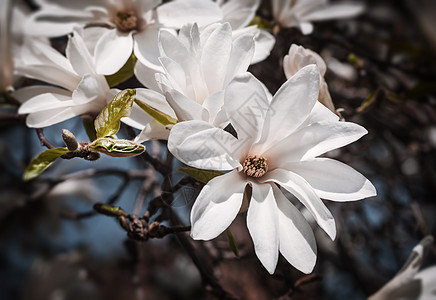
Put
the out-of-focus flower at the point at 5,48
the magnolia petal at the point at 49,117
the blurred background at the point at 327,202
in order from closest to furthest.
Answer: the magnolia petal at the point at 49,117 < the out-of-focus flower at the point at 5,48 < the blurred background at the point at 327,202

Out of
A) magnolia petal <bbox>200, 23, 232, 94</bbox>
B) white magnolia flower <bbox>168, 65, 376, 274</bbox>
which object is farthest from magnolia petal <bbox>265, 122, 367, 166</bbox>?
magnolia petal <bbox>200, 23, 232, 94</bbox>

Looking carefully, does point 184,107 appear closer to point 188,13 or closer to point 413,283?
point 188,13

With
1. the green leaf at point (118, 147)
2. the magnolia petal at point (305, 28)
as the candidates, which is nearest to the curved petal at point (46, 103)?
the green leaf at point (118, 147)

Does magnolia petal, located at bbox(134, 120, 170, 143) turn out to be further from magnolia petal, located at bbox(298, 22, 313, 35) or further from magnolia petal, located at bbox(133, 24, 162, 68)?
magnolia petal, located at bbox(298, 22, 313, 35)

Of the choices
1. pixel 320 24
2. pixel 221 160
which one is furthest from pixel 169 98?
pixel 320 24

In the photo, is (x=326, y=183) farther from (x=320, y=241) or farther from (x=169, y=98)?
(x=320, y=241)

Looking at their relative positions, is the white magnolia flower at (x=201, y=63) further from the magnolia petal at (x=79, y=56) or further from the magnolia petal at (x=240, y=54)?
the magnolia petal at (x=79, y=56)
